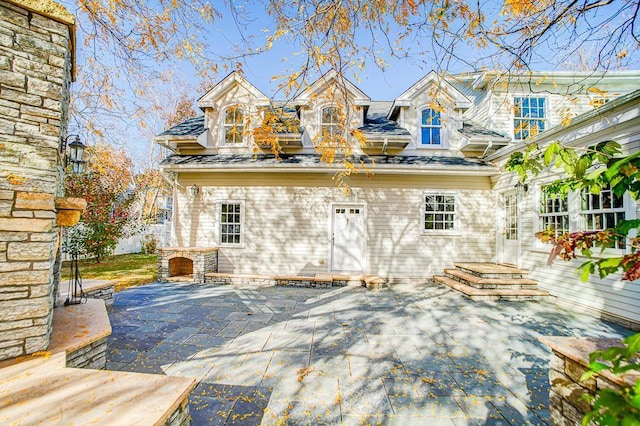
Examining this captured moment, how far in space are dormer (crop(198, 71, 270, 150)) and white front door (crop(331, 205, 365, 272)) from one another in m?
3.90

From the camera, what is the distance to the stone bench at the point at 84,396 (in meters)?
1.65

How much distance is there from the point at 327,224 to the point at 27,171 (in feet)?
21.3

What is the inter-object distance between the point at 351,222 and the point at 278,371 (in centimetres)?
557

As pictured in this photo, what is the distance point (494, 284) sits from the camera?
6309 mm

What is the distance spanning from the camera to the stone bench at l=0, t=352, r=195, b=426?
5.42 ft

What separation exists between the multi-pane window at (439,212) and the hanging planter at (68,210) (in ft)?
25.8

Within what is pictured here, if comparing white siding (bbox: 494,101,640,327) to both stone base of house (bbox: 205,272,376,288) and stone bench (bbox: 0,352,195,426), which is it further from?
stone bench (bbox: 0,352,195,426)

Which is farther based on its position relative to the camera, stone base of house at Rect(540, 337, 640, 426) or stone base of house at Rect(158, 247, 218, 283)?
stone base of house at Rect(158, 247, 218, 283)

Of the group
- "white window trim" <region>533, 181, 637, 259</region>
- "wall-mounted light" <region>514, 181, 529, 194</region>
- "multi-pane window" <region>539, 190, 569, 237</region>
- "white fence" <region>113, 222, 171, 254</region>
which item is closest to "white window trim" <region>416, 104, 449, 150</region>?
"wall-mounted light" <region>514, 181, 529, 194</region>

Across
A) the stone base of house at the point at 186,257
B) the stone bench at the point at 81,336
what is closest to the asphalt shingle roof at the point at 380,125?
the stone base of house at the point at 186,257

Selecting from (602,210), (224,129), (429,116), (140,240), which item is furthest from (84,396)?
(140,240)

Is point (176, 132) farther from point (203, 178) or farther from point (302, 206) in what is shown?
point (302, 206)

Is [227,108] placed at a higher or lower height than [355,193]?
higher

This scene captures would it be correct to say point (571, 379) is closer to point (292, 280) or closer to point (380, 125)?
point (292, 280)
